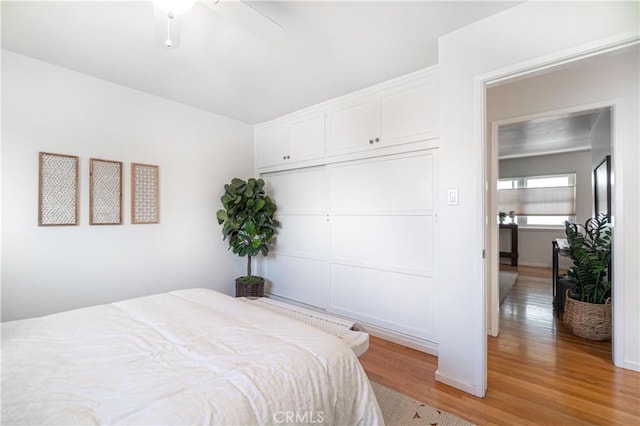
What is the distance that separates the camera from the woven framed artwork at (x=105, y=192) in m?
2.50

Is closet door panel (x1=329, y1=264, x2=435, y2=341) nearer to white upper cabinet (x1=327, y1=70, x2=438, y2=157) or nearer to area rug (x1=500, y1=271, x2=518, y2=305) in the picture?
white upper cabinet (x1=327, y1=70, x2=438, y2=157)

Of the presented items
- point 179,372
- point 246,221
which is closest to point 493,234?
point 246,221

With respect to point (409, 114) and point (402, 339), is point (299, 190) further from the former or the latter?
point (402, 339)

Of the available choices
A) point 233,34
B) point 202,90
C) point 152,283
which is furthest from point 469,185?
point 152,283

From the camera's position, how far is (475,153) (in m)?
1.83

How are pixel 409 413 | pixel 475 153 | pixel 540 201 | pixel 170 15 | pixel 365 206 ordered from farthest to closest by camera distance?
1. pixel 540 201
2. pixel 365 206
3. pixel 475 153
4. pixel 409 413
5. pixel 170 15

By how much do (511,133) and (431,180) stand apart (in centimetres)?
296

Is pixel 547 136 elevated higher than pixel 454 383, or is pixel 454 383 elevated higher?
pixel 547 136

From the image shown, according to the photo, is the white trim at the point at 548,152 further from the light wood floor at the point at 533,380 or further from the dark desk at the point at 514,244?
the light wood floor at the point at 533,380

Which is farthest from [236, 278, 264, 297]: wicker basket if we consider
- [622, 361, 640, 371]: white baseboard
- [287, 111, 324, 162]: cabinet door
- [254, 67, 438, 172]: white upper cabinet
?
[622, 361, 640, 371]: white baseboard

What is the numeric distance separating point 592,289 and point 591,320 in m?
0.29

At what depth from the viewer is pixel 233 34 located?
6.27ft

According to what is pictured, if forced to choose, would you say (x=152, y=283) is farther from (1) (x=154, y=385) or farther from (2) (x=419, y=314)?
(2) (x=419, y=314)

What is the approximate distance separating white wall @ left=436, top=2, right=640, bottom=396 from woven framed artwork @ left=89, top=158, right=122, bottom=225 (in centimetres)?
289
